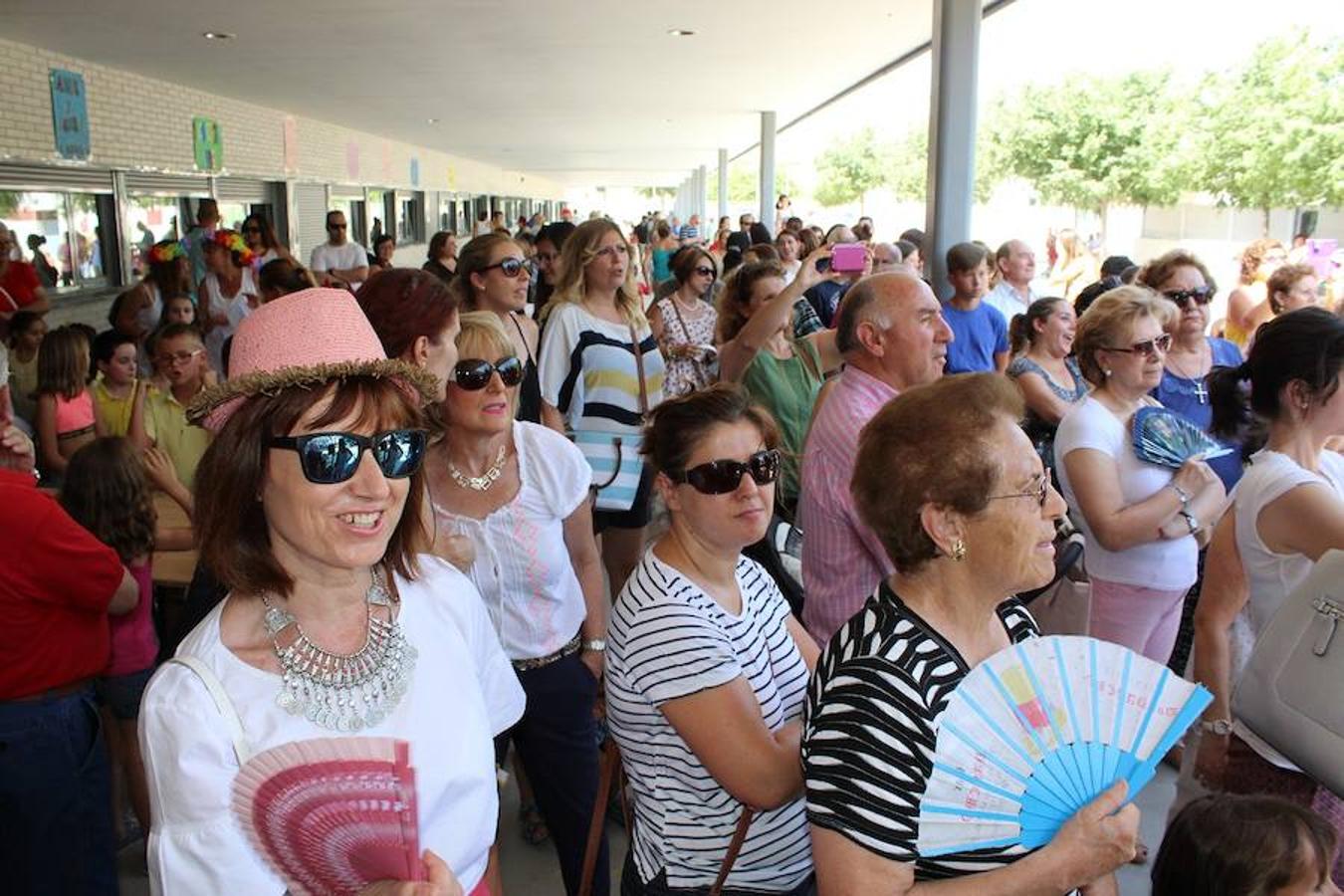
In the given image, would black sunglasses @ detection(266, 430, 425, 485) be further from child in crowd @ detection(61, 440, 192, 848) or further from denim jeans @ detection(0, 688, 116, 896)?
child in crowd @ detection(61, 440, 192, 848)

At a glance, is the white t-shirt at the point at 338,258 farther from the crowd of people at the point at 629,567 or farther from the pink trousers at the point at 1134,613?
the pink trousers at the point at 1134,613

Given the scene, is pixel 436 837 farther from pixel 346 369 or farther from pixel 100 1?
pixel 100 1

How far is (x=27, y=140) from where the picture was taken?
977cm

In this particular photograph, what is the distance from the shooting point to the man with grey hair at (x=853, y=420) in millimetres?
2779

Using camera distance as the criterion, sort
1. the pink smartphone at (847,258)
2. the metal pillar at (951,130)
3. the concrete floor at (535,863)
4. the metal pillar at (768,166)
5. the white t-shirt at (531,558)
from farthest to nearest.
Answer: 1. the metal pillar at (768,166)
2. the metal pillar at (951,130)
3. the pink smartphone at (847,258)
4. the concrete floor at (535,863)
5. the white t-shirt at (531,558)

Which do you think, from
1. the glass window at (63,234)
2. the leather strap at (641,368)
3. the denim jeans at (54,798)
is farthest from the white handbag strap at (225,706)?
the glass window at (63,234)

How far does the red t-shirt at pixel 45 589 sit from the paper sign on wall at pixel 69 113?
955 centimetres

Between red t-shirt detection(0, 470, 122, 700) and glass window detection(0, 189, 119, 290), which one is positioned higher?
glass window detection(0, 189, 119, 290)

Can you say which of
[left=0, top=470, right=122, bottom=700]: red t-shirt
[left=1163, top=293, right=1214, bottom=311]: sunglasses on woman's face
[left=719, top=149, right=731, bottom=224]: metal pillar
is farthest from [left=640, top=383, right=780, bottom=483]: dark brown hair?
[left=719, top=149, right=731, bottom=224]: metal pillar

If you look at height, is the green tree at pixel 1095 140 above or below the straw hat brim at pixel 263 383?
above

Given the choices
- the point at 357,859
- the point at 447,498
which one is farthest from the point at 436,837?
the point at 447,498

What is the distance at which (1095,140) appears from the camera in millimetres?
34750

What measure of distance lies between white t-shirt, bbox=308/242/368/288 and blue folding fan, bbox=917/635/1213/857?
1026 centimetres

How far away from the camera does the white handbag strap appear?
1.38 m
